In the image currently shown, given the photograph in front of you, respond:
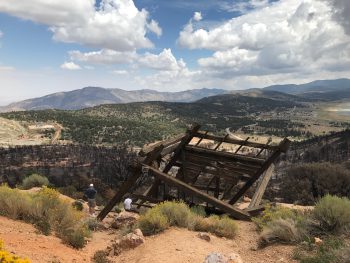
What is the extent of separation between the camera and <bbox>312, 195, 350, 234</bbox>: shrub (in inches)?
342

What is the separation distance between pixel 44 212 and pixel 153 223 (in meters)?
3.27

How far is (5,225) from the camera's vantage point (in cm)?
930

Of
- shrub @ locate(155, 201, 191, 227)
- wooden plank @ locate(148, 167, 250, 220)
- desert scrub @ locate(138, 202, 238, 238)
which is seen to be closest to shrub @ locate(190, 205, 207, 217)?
wooden plank @ locate(148, 167, 250, 220)

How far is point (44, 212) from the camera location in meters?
10.6

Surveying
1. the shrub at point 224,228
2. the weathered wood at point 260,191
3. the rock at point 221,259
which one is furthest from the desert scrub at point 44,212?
the weathered wood at point 260,191

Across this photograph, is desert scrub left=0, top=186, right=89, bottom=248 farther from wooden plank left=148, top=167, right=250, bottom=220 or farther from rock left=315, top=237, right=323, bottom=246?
rock left=315, top=237, right=323, bottom=246

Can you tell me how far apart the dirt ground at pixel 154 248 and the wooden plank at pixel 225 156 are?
10.2ft

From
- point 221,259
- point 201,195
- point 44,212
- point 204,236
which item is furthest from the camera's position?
point 201,195

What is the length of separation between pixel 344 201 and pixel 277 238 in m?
1.85

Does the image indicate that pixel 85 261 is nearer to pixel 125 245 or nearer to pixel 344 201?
pixel 125 245

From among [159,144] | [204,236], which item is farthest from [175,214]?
[159,144]

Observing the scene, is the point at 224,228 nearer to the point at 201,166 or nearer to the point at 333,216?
the point at 333,216

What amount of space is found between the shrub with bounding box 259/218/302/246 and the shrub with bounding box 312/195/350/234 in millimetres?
645

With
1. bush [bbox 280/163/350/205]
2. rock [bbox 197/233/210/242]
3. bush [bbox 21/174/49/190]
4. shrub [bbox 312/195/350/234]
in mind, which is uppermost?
shrub [bbox 312/195/350/234]
